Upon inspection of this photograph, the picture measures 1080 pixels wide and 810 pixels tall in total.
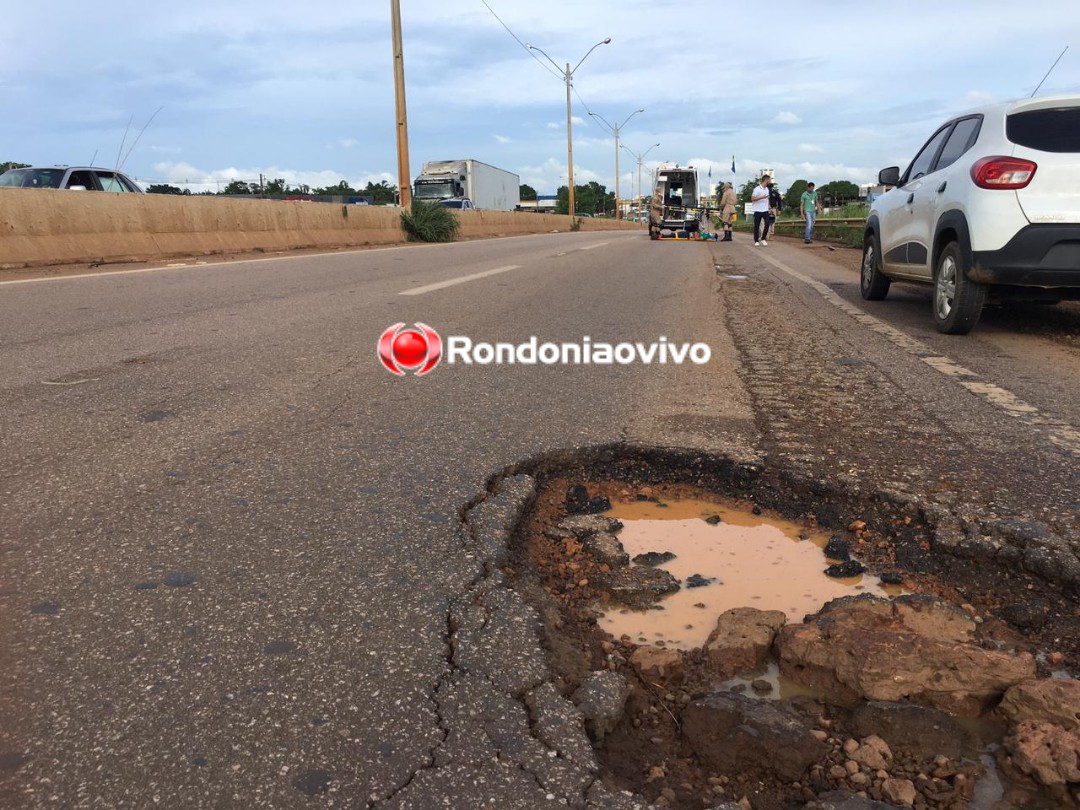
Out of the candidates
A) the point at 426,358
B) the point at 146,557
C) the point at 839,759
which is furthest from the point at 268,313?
the point at 839,759

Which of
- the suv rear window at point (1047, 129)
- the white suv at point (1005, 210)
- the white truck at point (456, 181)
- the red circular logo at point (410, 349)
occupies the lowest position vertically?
the red circular logo at point (410, 349)

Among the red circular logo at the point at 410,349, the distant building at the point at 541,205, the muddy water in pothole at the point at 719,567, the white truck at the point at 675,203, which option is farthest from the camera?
the distant building at the point at 541,205

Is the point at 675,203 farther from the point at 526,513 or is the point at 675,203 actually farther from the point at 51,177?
the point at 526,513

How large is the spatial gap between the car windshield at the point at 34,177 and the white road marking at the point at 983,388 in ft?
37.5

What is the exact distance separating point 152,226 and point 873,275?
10.3 meters

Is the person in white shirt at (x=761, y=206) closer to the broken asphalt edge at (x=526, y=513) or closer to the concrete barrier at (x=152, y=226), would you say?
the concrete barrier at (x=152, y=226)

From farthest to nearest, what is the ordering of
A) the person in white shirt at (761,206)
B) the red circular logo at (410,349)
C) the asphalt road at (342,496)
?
the person in white shirt at (761,206)
the red circular logo at (410,349)
the asphalt road at (342,496)

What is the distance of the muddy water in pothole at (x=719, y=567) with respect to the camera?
219cm

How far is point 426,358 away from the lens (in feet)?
17.1

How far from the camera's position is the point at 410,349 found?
5.52 metres

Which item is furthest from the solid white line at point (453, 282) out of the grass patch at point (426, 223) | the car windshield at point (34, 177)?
the grass patch at point (426, 223)

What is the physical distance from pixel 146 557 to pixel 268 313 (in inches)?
190

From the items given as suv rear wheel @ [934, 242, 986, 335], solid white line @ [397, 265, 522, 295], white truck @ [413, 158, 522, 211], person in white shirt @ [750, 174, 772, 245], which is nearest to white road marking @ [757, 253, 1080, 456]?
suv rear wheel @ [934, 242, 986, 335]

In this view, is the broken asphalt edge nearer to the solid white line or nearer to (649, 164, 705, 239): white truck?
the solid white line
